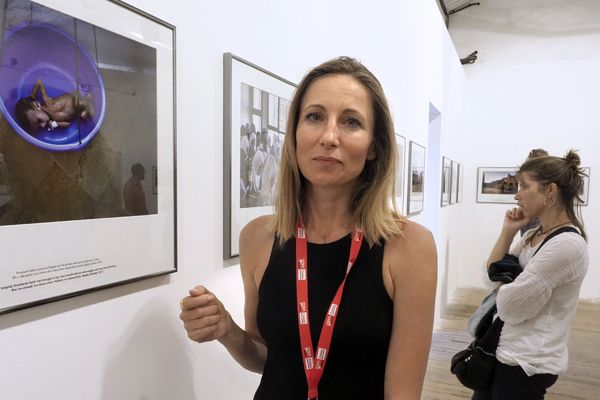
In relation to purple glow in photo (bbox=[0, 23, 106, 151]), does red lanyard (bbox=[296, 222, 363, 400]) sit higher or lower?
lower

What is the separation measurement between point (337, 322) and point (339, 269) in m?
0.15

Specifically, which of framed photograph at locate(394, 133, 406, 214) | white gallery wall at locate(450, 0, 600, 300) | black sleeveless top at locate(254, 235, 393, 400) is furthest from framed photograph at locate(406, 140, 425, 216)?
white gallery wall at locate(450, 0, 600, 300)

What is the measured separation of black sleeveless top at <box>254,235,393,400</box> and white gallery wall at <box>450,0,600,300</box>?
7841 mm

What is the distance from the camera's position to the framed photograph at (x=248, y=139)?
1626 millimetres

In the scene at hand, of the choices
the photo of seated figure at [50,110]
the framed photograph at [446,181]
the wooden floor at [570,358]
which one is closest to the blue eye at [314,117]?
the photo of seated figure at [50,110]

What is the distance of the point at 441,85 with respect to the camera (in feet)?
20.3

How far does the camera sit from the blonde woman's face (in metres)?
1.20

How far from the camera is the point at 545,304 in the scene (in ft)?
7.37

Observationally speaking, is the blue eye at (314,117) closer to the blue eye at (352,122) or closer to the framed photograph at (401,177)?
the blue eye at (352,122)

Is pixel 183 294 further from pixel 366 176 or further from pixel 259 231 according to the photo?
pixel 366 176

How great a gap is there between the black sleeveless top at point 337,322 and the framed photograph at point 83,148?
0.41 metres

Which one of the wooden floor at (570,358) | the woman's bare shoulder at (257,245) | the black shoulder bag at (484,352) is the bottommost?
the wooden floor at (570,358)

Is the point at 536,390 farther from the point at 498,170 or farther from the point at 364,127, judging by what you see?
the point at 498,170

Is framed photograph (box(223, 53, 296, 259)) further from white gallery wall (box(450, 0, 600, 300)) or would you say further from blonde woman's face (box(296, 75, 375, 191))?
white gallery wall (box(450, 0, 600, 300))
